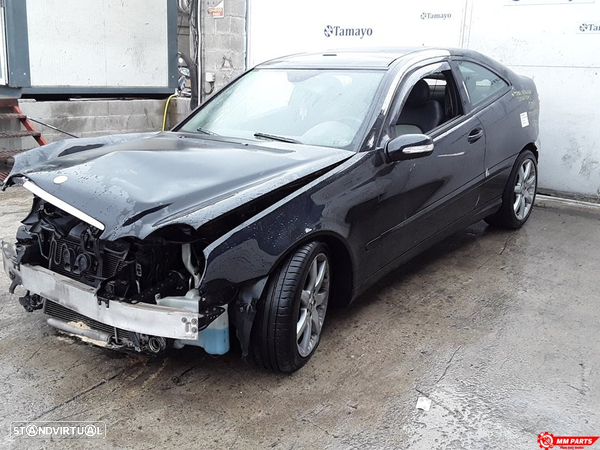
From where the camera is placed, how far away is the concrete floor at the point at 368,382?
282cm

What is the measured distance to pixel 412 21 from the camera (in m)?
7.89

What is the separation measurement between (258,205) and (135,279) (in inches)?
27.4

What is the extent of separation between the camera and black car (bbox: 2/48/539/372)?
114 inches

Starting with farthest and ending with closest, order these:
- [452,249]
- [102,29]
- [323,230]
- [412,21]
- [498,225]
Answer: [102,29] → [412,21] → [498,225] → [452,249] → [323,230]

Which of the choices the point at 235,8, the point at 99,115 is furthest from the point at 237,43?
the point at 99,115

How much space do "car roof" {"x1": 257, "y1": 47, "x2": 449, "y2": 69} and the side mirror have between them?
748mm

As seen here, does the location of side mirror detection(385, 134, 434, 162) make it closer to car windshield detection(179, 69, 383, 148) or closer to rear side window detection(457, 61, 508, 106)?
car windshield detection(179, 69, 383, 148)

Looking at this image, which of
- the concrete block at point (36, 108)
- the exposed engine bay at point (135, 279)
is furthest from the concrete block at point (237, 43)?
the exposed engine bay at point (135, 279)

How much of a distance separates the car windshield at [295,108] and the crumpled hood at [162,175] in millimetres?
223

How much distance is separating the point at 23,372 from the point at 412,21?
6.42m

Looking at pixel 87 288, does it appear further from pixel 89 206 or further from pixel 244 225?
pixel 244 225

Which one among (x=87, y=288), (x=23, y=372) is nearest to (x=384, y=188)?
(x=87, y=288)

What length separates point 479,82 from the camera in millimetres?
5012

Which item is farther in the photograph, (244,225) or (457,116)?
(457,116)
